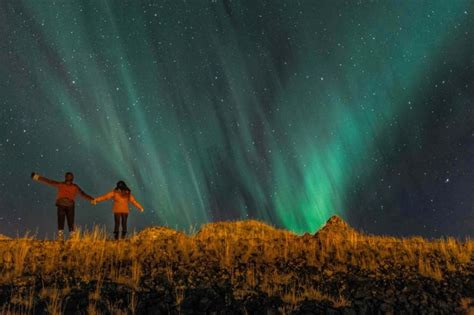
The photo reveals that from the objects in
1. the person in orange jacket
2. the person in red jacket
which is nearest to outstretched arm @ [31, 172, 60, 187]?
the person in red jacket

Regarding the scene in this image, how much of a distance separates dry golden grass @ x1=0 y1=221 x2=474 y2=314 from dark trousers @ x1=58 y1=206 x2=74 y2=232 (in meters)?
1.83

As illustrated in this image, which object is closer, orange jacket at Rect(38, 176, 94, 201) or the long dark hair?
orange jacket at Rect(38, 176, 94, 201)

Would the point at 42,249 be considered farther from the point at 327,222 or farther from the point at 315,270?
the point at 327,222

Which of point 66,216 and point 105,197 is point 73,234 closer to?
point 66,216

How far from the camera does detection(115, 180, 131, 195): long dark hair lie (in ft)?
62.6

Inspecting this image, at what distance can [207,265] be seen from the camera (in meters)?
11.5

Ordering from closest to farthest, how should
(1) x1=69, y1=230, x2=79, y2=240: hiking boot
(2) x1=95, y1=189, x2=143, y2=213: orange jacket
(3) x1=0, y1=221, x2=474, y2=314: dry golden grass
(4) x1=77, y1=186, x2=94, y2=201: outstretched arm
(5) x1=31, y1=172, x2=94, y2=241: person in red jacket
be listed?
(3) x1=0, y1=221, x2=474, y2=314: dry golden grass
(1) x1=69, y1=230, x2=79, y2=240: hiking boot
(5) x1=31, y1=172, x2=94, y2=241: person in red jacket
(4) x1=77, y1=186, x2=94, y2=201: outstretched arm
(2) x1=95, y1=189, x2=143, y2=213: orange jacket

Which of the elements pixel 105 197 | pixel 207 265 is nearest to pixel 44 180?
pixel 105 197

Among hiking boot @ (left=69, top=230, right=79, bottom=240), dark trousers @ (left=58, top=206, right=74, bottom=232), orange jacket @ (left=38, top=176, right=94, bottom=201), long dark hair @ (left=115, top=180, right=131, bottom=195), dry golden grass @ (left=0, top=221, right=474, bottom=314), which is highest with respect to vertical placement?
long dark hair @ (left=115, top=180, right=131, bottom=195)

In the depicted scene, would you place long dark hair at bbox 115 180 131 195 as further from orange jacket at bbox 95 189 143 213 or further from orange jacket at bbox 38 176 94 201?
orange jacket at bbox 38 176 94 201

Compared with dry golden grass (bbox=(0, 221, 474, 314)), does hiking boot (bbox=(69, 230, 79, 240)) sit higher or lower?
higher

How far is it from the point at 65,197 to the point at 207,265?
26.4 feet

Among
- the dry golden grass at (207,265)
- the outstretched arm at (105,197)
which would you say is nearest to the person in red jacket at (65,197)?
the outstretched arm at (105,197)

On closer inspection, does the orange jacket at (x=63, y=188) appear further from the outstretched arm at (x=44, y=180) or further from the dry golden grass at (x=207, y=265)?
the dry golden grass at (x=207, y=265)
